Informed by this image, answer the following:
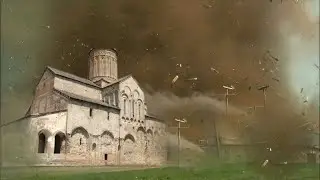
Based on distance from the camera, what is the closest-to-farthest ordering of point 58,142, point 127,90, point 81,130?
point 58,142
point 81,130
point 127,90

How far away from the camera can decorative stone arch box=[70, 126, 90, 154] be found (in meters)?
6.16

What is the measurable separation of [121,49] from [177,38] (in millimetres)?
909

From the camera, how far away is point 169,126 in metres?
6.65

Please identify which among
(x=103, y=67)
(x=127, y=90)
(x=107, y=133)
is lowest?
(x=107, y=133)

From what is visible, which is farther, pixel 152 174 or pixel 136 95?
pixel 136 95

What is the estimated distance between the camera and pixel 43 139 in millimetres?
6148

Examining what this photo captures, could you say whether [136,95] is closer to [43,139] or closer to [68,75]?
[68,75]

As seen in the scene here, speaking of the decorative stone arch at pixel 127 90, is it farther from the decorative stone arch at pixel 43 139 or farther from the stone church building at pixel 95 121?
the decorative stone arch at pixel 43 139

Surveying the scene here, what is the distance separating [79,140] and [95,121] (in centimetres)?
35

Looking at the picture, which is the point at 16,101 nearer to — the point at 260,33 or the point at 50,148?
the point at 50,148

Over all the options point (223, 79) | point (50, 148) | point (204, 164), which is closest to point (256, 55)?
point (223, 79)

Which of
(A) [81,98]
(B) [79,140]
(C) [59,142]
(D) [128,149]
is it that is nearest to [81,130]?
(B) [79,140]

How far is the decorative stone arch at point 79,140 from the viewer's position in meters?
6.16

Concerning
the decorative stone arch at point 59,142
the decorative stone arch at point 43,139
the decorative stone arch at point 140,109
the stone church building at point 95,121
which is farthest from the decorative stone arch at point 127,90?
the decorative stone arch at point 43,139
